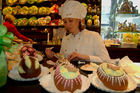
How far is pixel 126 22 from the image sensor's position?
3955 mm

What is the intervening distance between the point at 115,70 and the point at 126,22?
3348 mm

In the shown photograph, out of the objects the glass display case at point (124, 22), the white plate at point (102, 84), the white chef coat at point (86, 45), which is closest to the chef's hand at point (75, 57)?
the white chef coat at point (86, 45)

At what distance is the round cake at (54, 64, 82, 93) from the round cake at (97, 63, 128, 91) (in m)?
0.18

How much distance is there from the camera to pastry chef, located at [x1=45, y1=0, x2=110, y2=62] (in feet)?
6.71

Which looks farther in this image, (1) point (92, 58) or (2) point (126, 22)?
(2) point (126, 22)

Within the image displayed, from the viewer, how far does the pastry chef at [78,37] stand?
2045mm

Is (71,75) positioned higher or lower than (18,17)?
lower

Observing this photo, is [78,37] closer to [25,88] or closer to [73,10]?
[73,10]

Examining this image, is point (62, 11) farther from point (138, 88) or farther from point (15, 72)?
point (138, 88)

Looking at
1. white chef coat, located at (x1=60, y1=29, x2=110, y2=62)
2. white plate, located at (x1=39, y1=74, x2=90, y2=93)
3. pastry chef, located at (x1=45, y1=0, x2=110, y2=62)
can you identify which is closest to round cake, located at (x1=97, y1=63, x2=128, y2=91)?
white plate, located at (x1=39, y1=74, x2=90, y2=93)

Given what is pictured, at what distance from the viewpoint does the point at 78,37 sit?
228 centimetres

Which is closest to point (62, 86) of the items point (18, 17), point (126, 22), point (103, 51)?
point (103, 51)

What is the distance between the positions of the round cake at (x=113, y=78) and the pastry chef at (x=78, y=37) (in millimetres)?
881

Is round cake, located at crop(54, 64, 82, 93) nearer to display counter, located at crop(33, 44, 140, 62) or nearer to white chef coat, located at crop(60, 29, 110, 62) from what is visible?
white chef coat, located at crop(60, 29, 110, 62)
